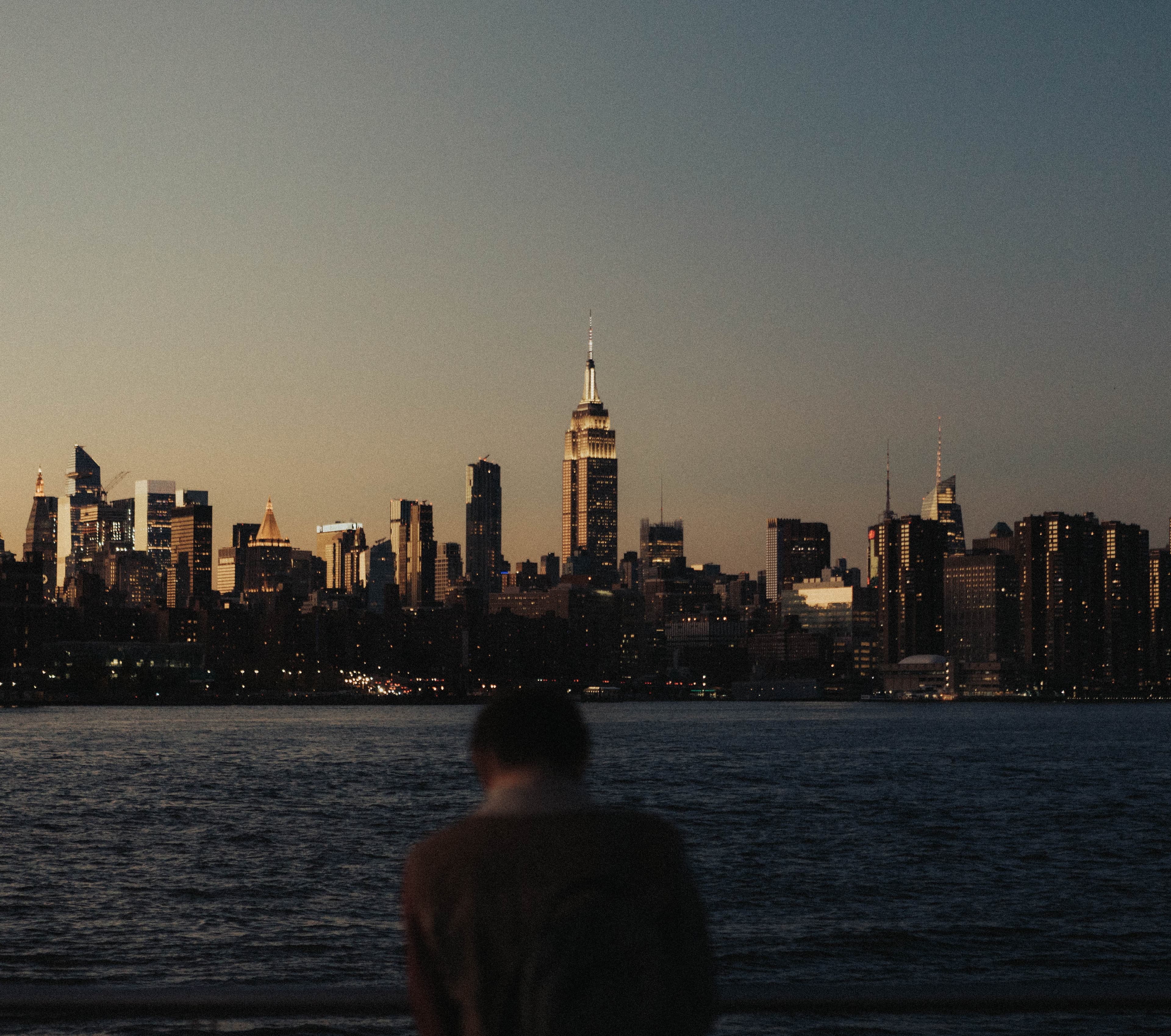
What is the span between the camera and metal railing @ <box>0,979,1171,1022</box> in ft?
14.8

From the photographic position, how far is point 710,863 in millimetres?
41531

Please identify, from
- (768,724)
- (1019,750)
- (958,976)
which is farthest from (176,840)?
(768,724)

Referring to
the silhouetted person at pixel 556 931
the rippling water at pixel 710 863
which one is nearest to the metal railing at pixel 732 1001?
the silhouetted person at pixel 556 931

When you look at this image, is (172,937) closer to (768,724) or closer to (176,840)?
(176,840)

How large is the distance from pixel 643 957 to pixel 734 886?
34167mm

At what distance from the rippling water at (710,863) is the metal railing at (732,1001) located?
303 cm

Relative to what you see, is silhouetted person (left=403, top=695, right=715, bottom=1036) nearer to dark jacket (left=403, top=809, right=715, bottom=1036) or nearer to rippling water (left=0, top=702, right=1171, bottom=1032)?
dark jacket (left=403, top=809, right=715, bottom=1036)

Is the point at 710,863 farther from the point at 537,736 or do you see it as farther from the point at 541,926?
the point at 541,926

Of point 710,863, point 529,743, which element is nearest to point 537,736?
point 529,743

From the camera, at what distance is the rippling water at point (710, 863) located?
87.1 feet

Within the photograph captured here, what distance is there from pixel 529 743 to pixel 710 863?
3898 cm

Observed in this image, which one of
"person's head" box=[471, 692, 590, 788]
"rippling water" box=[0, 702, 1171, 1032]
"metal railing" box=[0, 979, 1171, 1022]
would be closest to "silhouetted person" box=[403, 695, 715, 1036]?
"person's head" box=[471, 692, 590, 788]

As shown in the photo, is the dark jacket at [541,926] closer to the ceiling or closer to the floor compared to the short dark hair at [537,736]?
closer to the floor

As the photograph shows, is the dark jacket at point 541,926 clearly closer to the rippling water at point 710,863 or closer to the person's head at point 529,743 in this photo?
the person's head at point 529,743
